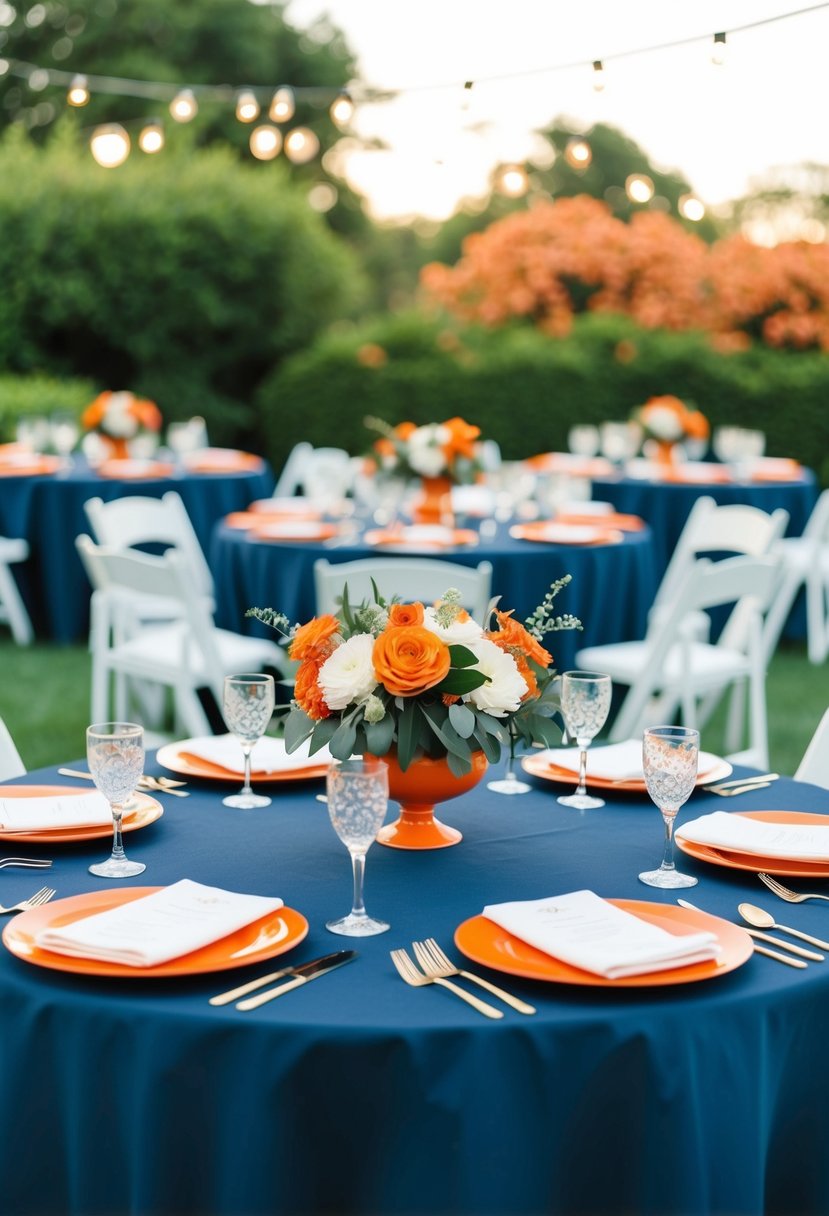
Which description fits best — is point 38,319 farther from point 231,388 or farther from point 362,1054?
point 362,1054

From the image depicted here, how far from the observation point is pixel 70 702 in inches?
257

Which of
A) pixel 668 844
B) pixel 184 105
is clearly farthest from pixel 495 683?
pixel 184 105

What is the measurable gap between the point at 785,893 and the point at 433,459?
3.72 meters

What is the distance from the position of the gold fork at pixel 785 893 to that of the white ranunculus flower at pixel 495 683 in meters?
0.43

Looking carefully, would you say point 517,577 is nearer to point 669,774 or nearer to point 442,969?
point 669,774

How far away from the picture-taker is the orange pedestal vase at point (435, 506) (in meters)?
5.68

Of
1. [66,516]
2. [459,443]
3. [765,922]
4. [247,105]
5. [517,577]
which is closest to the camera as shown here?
[765,922]

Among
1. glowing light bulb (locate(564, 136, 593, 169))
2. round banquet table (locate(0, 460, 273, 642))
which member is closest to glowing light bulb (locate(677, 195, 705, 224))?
glowing light bulb (locate(564, 136, 593, 169))

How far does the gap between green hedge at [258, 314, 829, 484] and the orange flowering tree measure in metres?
10.5

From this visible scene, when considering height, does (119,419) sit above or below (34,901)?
above

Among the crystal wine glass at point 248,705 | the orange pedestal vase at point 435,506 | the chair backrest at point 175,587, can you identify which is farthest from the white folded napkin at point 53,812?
the orange pedestal vase at point 435,506

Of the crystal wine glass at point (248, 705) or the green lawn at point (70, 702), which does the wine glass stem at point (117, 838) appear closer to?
the crystal wine glass at point (248, 705)

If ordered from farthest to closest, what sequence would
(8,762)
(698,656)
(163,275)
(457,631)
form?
(163,275)
(698,656)
(8,762)
(457,631)

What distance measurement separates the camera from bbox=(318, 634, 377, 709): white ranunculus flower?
1988 mm
